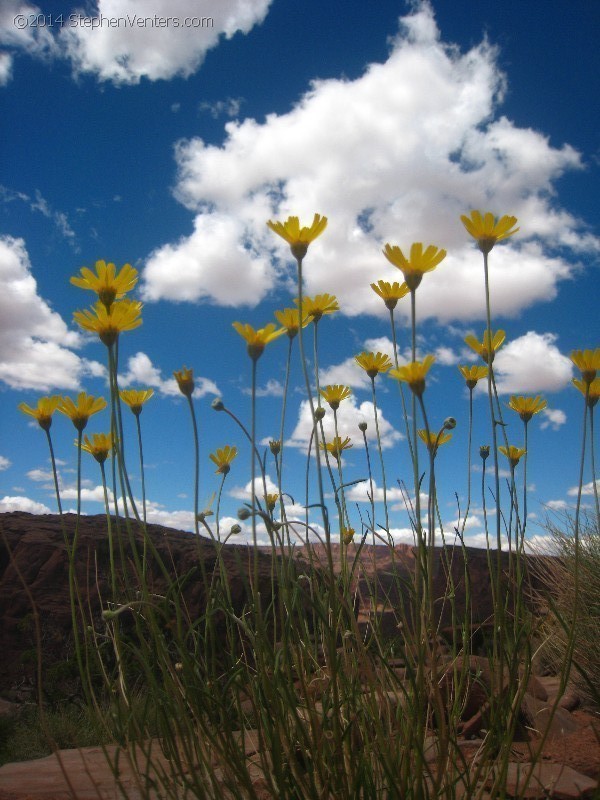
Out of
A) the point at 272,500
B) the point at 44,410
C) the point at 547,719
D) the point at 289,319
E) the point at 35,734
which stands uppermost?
the point at 289,319

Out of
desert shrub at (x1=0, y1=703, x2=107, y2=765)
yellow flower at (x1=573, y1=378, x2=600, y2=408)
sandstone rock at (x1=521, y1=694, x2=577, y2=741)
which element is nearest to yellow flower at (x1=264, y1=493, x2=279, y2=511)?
yellow flower at (x1=573, y1=378, x2=600, y2=408)

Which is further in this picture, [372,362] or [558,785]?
[372,362]

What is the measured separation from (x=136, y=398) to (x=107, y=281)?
0.53m

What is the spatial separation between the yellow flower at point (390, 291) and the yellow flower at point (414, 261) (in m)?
0.33

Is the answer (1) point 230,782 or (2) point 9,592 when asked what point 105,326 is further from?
(2) point 9,592

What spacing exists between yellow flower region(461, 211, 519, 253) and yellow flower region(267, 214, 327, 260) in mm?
397

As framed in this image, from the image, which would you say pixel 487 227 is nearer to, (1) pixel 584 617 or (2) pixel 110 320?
(2) pixel 110 320

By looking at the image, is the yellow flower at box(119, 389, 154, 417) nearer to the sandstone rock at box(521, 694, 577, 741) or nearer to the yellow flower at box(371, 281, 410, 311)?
the yellow flower at box(371, 281, 410, 311)

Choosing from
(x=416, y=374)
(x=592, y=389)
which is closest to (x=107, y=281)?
(x=416, y=374)

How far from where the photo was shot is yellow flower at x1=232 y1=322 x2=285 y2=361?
1.66 m

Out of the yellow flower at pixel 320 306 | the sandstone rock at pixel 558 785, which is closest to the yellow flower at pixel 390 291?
the yellow flower at pixel 320 306

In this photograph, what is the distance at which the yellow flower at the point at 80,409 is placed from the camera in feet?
6.60

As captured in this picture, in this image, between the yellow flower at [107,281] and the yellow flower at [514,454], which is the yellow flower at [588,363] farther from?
the yellow flower at [107,281]

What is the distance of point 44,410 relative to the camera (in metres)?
2.12
